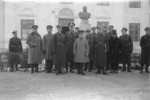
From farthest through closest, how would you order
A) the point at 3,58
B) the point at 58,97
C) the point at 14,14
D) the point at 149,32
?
the point at 14,14 < the point at 3,58 < the point at 149,32 < the point at 58,97

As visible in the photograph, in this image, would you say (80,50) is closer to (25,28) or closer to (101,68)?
(101,68)

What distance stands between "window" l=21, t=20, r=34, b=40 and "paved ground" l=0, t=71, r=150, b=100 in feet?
53.0

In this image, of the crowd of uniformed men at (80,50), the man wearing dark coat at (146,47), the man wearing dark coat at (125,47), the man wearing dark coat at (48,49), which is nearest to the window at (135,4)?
the crowd of uniformed men at (80,50)

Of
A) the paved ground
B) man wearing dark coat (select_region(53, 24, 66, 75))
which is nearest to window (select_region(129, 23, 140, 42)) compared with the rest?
the paved ground

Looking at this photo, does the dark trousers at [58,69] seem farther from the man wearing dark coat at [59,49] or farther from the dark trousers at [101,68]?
the dark trousers at [101,68]

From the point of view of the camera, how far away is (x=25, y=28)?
2789 centimetres

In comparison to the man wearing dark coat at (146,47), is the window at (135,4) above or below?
above

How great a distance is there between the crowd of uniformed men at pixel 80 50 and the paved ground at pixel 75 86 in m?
0.55

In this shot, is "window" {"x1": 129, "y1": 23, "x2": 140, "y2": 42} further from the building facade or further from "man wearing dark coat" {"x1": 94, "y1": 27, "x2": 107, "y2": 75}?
"man wearing dark coat" {"x1": 94, "y1": 27, "x2": 107, "y2": 75}

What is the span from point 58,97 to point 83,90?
115 cm

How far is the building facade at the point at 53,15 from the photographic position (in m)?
27.7

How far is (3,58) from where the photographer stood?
13570 millimetres

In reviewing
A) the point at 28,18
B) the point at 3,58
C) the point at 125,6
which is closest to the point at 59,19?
the point at 28,18

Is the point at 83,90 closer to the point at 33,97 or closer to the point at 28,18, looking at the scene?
the point at 33,97
